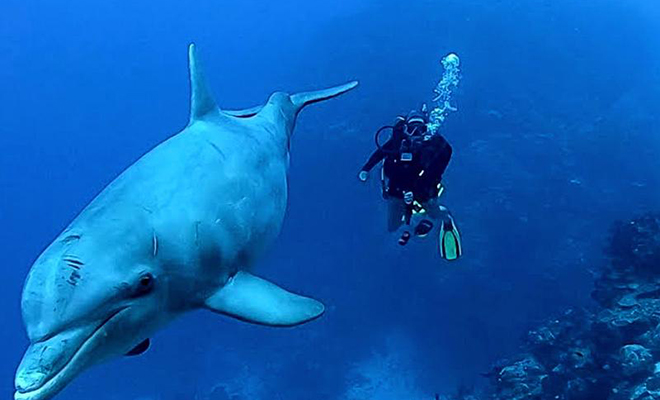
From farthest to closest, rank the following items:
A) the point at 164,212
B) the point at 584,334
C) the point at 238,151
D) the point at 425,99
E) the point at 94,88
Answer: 1. the point at 94,88
2. the point at 425,99
3. the point at 584,334
4. the point at 238,151
5. the point at 164,212

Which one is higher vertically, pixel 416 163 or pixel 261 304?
pixel 261 304

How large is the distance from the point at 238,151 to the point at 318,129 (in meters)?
22.7

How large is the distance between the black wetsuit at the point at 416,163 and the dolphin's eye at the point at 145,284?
16.5ft

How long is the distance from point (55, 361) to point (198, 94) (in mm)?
2507

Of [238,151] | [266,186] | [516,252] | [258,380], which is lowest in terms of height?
[258,380]

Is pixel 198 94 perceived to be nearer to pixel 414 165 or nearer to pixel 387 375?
pixel 414 165

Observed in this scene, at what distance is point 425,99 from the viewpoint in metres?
26.5

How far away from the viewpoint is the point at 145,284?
3.08 m

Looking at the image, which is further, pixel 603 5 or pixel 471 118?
pixel 603 5

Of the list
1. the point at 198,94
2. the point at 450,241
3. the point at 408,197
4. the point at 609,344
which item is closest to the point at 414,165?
the point at 408,197

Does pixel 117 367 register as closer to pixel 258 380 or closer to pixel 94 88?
pixel 258 380

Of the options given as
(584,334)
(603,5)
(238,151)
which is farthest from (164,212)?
(603,5)

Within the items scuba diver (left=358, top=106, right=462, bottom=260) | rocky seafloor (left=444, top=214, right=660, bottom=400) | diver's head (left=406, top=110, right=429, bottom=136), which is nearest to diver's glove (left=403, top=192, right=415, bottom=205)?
scuba diver (left=358, top=106, right=462, bottom=260)

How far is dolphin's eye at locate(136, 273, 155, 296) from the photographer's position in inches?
120
